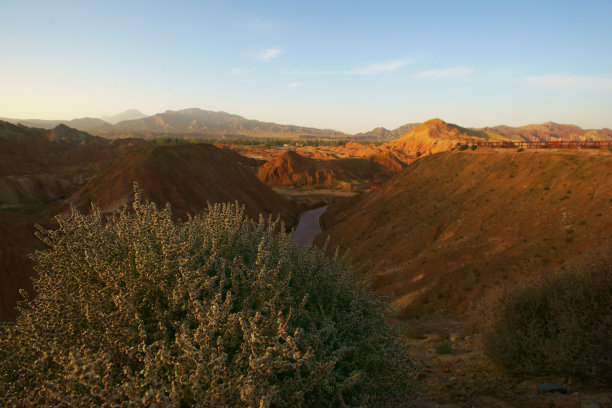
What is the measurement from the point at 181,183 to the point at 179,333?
35743 millimetres

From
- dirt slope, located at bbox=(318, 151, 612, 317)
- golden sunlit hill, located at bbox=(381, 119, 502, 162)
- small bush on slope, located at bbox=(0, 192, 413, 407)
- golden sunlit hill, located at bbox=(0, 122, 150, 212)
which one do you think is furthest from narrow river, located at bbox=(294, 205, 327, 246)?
golden sunlit hill, located at bbox=(381, 119, 502, 162)

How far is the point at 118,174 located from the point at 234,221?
3683cm

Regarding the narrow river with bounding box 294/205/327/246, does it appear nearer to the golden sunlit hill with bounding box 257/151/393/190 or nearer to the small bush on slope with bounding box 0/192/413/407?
the golden sunlit hill with bounding box 257/151/393/190

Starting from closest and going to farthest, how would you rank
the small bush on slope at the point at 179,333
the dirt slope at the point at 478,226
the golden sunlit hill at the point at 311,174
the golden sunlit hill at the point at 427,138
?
the small bush on slope at the point at 179,333
the dirt slope at the point at 478,226
the golden sunlit hill at the point at 311,174
the golden sunlit hill at the point at 427,138

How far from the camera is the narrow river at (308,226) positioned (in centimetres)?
3878

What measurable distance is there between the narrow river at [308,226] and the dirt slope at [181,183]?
1753 millimetres

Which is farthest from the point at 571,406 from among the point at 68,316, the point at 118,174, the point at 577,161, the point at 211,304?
the point at 118,174

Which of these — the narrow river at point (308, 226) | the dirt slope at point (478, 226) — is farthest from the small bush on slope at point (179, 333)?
the narrow river at point (308, 226)

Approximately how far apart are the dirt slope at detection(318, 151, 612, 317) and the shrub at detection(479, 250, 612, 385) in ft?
16.9

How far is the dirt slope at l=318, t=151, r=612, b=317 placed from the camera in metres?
17.0

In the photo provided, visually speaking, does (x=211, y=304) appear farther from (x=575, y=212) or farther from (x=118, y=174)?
(x=118, y=174)

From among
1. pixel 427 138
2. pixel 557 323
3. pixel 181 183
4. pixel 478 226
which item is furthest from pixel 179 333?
pixel 427 138

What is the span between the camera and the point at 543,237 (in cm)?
1802

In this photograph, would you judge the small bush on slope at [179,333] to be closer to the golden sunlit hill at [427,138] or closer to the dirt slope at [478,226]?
the dirt slope at [478,226]
